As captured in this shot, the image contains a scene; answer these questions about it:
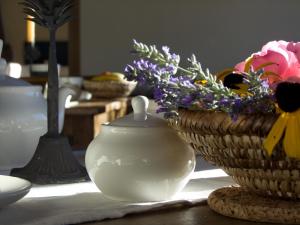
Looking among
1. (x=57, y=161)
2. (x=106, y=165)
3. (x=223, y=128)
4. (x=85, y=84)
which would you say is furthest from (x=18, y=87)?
(x=85, y=84)

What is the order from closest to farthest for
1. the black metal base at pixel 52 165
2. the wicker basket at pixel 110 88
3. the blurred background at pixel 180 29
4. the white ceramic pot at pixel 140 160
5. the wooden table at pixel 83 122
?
the white ceramic pot at pixel 140 160, the black metal base at pixel 52 165, the wooden table at pixel 83 122, the wicker basket at pixel 110 88, the blurred background at pixel 180 29

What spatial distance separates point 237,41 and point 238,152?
428 centimetres

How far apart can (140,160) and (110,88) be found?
2.54 meters

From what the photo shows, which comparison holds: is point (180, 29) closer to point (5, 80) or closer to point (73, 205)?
point (5, 80)

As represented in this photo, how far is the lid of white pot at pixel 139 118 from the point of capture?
29.2 inches

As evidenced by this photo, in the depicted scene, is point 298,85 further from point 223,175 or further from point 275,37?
point 275,37

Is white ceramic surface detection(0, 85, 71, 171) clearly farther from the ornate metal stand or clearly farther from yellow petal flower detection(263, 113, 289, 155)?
yellow petal flower detection(263, 113, 289, 155)

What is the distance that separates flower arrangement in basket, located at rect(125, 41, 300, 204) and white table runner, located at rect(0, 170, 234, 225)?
90 mm

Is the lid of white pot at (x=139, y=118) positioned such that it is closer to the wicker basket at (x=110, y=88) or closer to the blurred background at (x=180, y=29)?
the wicker basket at (x=110, y=88)

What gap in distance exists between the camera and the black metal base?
33.8 inches

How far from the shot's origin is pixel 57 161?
868 mm

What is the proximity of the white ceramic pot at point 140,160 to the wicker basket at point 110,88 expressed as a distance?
2.47 metres

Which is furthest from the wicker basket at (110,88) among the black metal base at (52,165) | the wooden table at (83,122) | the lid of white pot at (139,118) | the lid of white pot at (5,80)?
the lid of white pot at (139,118)

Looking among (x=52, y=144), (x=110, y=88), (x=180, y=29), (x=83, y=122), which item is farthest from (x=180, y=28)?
(x=52, y=144)
